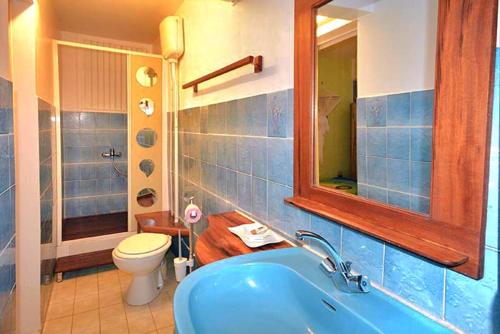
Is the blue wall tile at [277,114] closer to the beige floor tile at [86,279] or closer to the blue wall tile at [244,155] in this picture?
the blue wall tile at [244,155]

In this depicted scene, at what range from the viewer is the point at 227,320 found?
888 millimetres

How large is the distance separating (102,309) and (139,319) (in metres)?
0.32

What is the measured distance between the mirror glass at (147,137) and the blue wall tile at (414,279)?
268cm

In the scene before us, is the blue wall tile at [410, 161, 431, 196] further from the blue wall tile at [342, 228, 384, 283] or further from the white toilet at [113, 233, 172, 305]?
the white toilet at [113, 233, 172, 305]

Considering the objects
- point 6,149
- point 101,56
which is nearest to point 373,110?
point 6,149

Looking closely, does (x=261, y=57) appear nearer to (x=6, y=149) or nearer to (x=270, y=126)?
(x=270, y=126)

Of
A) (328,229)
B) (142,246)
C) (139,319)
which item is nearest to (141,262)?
(142,246)

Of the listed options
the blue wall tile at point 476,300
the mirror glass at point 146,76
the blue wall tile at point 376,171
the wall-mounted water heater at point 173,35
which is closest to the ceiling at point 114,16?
the wall-mounted water heater at point 173,35

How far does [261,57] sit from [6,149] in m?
1.13

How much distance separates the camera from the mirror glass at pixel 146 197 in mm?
3079

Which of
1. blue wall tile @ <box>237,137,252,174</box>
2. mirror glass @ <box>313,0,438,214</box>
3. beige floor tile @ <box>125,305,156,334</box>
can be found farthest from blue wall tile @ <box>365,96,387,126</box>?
beige floor tile @ <box>125,305,156,334</box>

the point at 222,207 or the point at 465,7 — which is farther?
the point at 222,207

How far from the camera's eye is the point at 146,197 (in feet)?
10.2

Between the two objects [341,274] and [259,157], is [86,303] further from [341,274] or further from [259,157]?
[341,274]
